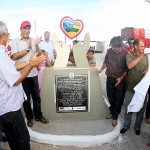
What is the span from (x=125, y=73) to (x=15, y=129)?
267 centimetres

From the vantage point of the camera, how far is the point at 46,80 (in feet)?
16.5

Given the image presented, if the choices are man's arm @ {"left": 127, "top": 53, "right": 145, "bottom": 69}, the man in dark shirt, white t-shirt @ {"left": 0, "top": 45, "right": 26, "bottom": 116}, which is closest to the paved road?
the man in dark shirt

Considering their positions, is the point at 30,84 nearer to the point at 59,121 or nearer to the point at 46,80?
the point at 46,80

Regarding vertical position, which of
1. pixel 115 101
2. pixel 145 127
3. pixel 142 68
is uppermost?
pixel 142 68

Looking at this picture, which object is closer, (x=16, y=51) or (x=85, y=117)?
(x=16, y=51)

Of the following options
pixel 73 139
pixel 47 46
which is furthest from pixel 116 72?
pixel 47 46

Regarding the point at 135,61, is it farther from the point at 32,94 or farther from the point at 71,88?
the point at 32,94

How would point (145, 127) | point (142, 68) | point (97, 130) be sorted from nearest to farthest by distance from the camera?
1. point (142, 68)
2. point (97, 130)
3. point (145, 127)

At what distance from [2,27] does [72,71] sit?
239 centimetres

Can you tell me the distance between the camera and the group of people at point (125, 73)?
14.5 feet

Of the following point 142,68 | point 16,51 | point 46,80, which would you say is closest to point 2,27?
point 16,51

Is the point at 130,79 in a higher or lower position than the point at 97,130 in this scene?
higher

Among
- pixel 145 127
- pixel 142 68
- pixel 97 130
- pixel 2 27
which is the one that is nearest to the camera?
pixel 2 27

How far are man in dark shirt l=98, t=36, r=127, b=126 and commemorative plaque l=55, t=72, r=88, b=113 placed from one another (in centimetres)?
52
